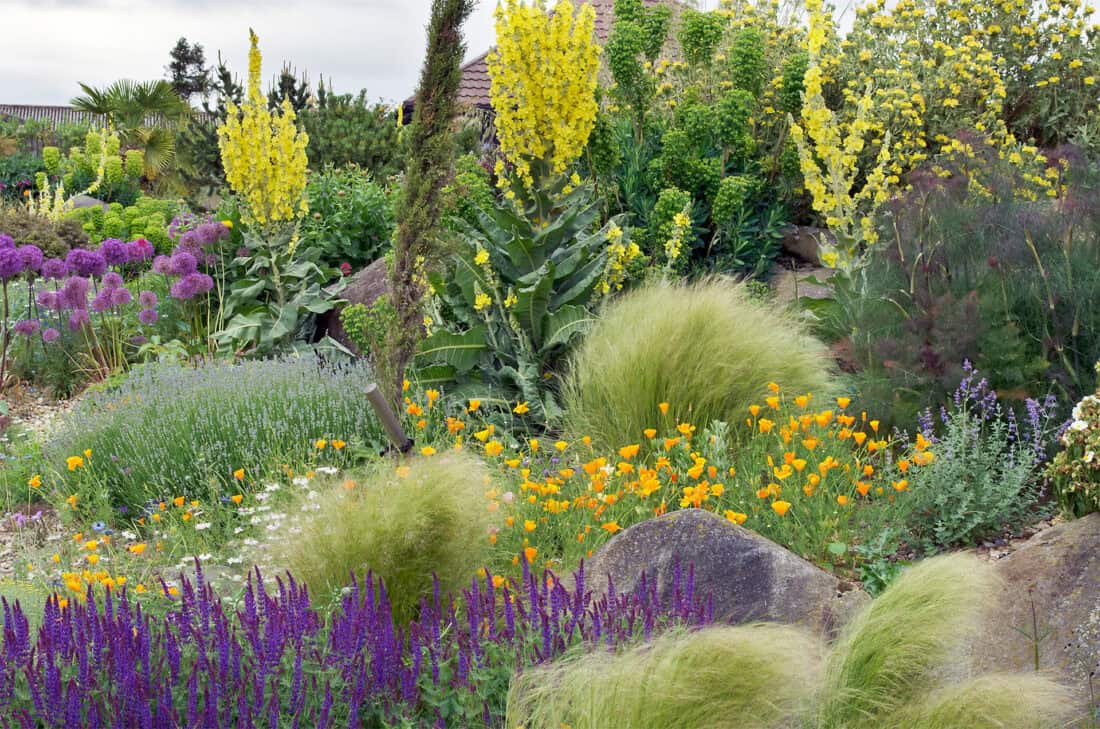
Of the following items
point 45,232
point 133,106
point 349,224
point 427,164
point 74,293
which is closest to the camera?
point 427,164

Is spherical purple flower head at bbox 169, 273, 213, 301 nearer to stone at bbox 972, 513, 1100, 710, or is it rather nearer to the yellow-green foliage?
the yellow-green foliage

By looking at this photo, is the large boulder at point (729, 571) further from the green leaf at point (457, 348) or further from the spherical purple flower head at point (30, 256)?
the spherical purple flower head at point (30, 256)

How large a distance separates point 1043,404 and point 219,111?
665 inches

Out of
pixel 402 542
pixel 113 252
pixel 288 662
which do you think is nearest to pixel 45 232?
pixel 113 252

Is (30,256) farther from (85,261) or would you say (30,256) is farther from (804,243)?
(804,243)

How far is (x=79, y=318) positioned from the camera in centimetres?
804

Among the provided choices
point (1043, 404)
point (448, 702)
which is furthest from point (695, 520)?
point (1043, 404)

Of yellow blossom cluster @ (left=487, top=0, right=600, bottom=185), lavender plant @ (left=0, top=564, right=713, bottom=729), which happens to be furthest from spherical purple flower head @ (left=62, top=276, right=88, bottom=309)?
lavender plant @ (left=0, top=564, right=713, bottom=729)

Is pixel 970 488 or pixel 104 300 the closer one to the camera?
pixel 970 488

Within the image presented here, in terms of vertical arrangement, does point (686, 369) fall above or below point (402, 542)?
above

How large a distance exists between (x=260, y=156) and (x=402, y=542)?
5.20 m

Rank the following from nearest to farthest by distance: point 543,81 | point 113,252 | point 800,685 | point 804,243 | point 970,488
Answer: point 800,685 → point 970,488 → point 543,81 → point 113,252 → point 804,243

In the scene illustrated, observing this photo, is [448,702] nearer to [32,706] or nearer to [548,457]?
[32,706]

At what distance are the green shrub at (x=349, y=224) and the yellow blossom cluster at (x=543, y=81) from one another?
11.3ft
